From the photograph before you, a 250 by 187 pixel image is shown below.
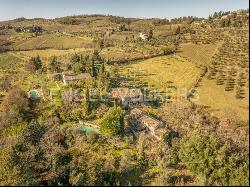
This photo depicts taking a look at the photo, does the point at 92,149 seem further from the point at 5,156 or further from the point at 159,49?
the point at 159,49

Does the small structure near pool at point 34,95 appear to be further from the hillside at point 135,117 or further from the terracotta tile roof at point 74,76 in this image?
the terracotta tile roof at point 74,76

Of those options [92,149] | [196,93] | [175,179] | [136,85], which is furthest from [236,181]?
[136,85]

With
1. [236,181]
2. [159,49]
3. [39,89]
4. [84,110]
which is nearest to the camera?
[236,181]

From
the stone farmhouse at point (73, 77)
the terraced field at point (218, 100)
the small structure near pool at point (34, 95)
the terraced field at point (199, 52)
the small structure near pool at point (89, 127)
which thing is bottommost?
the small structure near pool at point (89, 127)

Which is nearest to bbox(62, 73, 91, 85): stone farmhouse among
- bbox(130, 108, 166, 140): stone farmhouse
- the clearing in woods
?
bbox(130, 108, 166, 140): stone farmhouse

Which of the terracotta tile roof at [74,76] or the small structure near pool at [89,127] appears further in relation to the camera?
the terracotta tile roof at [74,76]

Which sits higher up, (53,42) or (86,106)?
(53,42)

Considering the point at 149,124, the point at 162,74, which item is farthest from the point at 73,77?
the point at 149,124

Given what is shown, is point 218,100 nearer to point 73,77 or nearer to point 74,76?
point 73,77

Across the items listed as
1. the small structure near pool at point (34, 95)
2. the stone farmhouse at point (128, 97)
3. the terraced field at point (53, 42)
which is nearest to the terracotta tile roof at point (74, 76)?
the small structure near pool at point (34, 95)

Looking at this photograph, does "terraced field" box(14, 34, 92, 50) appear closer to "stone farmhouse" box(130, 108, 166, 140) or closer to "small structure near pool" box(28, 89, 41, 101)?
"small structure near pool" box(28, 89, 41, 101)

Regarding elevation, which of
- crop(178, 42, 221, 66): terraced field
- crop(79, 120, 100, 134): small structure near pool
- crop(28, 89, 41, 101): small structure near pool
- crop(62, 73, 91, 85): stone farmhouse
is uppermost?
crop(178, 42, 221, 66): terraced field
